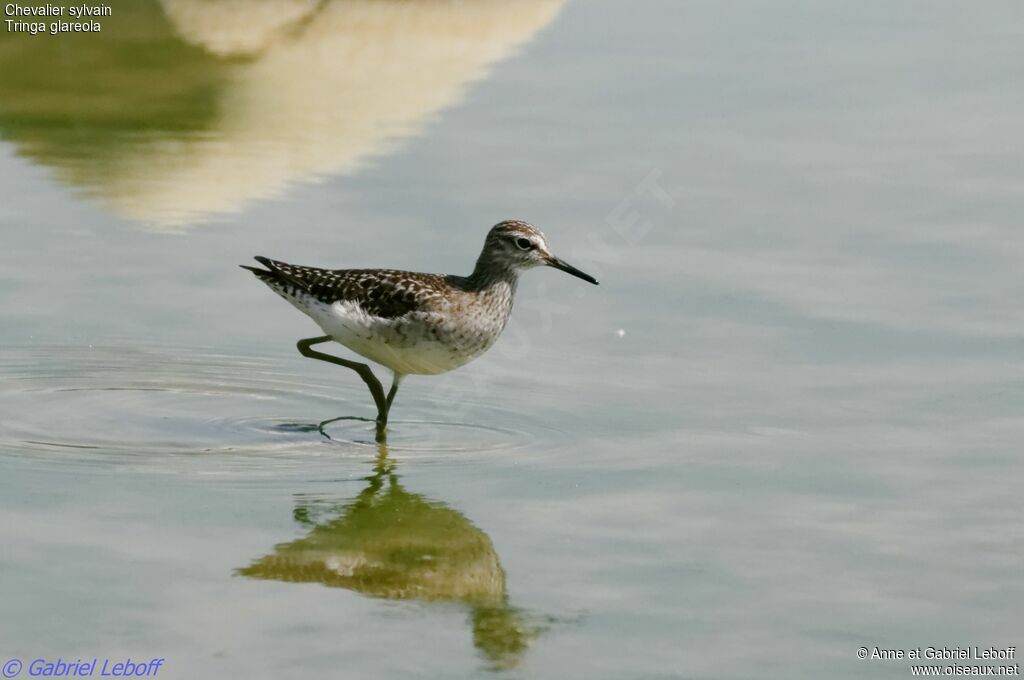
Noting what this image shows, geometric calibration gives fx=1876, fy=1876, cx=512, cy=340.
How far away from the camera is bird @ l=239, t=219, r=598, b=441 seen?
10.7m

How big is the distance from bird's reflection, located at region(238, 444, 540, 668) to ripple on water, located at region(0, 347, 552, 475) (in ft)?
2.45

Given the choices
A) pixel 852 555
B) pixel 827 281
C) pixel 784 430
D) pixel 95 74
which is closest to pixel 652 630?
pixel 852 555

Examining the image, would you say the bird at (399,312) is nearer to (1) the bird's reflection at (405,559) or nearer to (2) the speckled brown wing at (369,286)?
(2) the speckled brown wing at (369,286)

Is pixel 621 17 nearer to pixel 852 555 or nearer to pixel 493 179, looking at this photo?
pixel 493 179

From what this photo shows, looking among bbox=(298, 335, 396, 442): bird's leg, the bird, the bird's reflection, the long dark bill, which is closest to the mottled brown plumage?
the bird

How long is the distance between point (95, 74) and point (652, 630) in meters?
11.0

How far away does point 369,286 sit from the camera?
35.7 ft

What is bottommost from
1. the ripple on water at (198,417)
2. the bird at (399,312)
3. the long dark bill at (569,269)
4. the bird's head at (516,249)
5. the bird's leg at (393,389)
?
the ripple on water at (198,417)

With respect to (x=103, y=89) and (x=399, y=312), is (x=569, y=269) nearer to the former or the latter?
(x=399, y=312)

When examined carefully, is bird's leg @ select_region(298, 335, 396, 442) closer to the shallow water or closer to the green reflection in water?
the shallow water

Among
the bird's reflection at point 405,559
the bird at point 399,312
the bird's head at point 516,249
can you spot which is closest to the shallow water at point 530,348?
the bird's reflection at point 405,559

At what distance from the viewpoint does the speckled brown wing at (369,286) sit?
10.8 m

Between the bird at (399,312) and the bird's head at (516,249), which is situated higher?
the bird's head at (516,249)

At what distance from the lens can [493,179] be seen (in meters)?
14.0
